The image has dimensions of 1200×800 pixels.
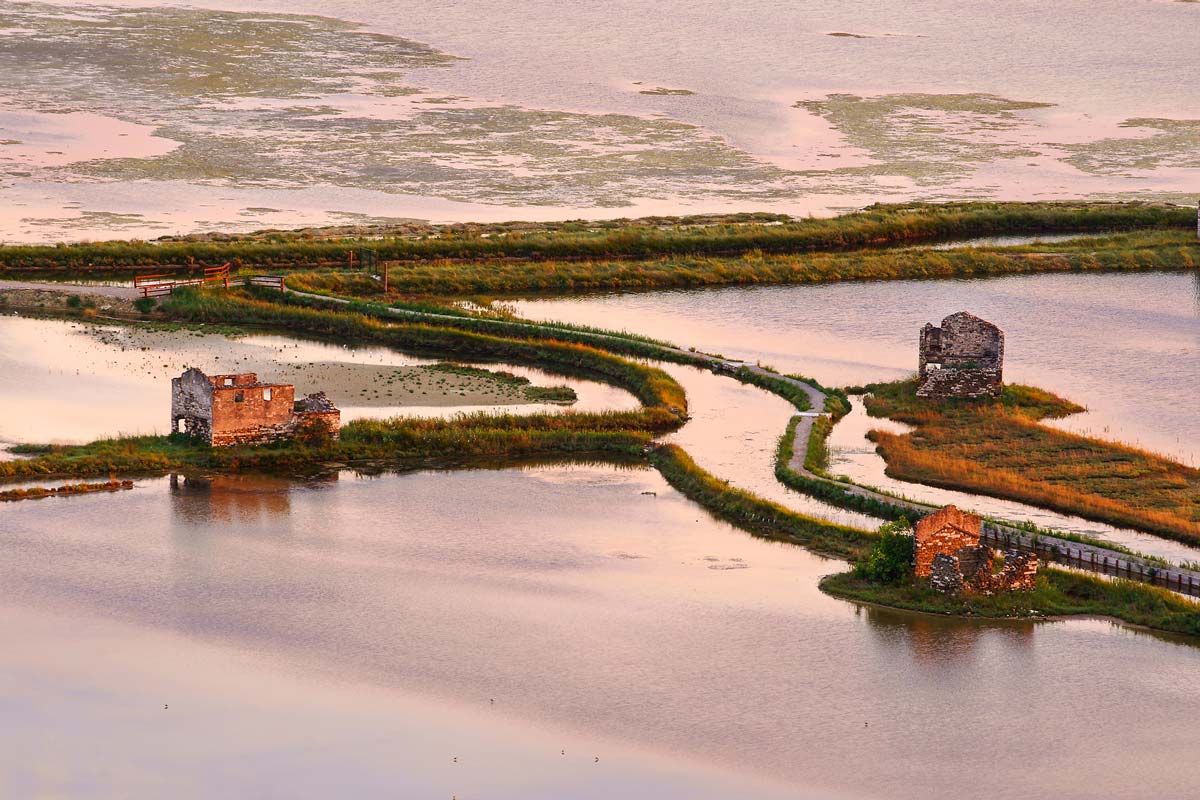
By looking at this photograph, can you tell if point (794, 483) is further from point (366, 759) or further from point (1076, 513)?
point (366, 759)

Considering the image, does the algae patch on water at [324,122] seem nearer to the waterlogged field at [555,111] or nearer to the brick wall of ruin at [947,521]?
the waterlogged field at [555,111]

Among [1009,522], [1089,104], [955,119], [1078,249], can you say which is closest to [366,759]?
[1009,522]

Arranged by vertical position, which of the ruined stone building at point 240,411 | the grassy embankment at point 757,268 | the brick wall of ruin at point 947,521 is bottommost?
the brick wall of ruin at point 947,521

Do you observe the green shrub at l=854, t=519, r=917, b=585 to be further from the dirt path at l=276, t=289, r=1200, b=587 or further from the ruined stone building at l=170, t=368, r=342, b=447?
the ruined stone building at l=170, t=368, r=342, b=447

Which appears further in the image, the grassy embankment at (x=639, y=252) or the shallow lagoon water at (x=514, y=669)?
the grassy embankment at (x=639, y=252)

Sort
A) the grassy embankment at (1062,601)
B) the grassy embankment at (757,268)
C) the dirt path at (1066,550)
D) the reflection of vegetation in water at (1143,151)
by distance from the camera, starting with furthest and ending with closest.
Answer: the reflection of vegetation in water at (1143,151)
the grassy embankment at (757,268)
the dirt path at (1066,550)
the grassy embankment at (1062,601)

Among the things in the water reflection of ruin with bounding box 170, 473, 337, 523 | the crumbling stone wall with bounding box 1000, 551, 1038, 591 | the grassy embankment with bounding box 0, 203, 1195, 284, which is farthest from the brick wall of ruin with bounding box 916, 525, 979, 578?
the grassy embankment with bounding box 0, 203, 1195, 284

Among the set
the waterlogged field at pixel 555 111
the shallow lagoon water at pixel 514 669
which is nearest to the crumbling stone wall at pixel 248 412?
the shallow lagoon water at pixel 514 669
